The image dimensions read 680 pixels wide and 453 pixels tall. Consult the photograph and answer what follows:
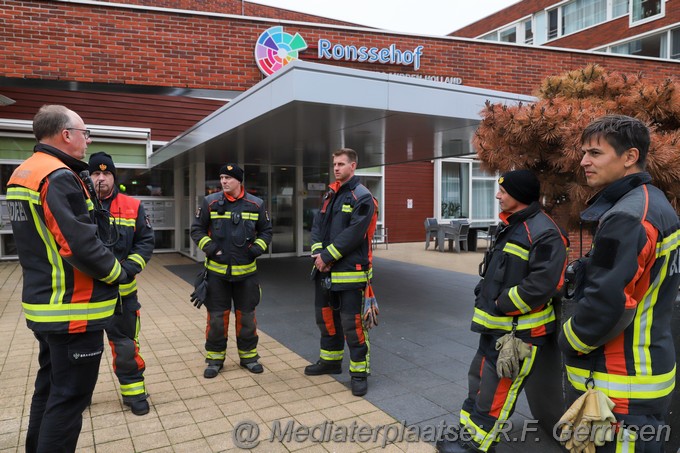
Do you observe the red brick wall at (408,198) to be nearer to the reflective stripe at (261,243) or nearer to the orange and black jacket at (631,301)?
the reflective stripe at (261,243)

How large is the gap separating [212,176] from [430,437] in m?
9.73

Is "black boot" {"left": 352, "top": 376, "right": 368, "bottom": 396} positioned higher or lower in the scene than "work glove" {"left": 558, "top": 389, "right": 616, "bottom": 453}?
lower

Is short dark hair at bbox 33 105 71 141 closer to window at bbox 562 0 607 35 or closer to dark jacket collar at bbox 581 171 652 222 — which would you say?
dark jacket collar at bbox 581 171 652 222

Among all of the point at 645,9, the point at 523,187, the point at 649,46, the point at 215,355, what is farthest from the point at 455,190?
the point at 523,187

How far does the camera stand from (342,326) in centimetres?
392

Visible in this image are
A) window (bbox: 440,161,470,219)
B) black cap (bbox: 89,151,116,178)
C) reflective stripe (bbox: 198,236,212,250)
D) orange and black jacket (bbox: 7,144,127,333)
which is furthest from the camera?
window (bbox: 440,161,470,219)

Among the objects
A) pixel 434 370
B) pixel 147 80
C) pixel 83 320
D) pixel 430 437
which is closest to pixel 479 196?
pixel 147 80

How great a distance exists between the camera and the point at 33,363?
175 inches

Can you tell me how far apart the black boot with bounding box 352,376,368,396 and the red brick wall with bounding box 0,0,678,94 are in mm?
9316

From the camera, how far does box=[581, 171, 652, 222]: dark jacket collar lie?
1943mm

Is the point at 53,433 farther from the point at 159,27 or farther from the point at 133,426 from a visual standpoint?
the point at 159,27

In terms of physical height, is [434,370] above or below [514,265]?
below

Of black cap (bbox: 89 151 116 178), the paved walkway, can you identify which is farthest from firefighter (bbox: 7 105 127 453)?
black cap (bbox: 89 151 116 178)

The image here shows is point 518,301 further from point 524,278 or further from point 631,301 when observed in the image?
point 631,301
